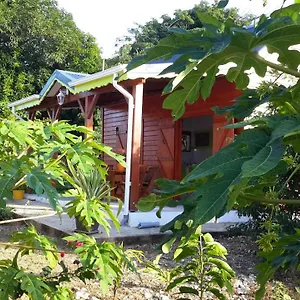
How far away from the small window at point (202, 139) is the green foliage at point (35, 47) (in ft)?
28.2

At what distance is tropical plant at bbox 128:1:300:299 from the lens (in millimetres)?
828

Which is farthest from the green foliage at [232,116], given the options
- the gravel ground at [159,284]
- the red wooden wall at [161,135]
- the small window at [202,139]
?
the small window at [202,139]

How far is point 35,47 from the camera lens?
65.2ft

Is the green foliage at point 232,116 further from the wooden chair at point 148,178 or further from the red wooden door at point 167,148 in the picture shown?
the red wooden door at point 167,148

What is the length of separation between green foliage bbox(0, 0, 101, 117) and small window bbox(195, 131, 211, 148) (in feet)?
28.2

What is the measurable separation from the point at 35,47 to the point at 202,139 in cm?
1033

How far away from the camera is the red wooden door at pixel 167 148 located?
10195mm

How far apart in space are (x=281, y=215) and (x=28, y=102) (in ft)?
31.7

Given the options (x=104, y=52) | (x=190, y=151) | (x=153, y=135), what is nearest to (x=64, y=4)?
(x=104, y=52)

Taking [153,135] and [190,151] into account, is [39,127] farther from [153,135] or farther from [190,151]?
[190,151]

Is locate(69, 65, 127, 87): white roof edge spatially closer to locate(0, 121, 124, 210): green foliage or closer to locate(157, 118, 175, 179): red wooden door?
locate(157, 118, 175, 179): red wooden door

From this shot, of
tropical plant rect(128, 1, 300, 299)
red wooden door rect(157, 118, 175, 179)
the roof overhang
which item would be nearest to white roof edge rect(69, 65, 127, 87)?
red wooden door rect(157, 118, 175, 179)

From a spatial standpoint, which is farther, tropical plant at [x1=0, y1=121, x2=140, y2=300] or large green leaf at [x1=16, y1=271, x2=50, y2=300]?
large green leaf at [x1=16, y1=271, x2=50, y2=300]

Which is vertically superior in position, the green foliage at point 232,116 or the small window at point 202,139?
the green foliage at point 232,116
